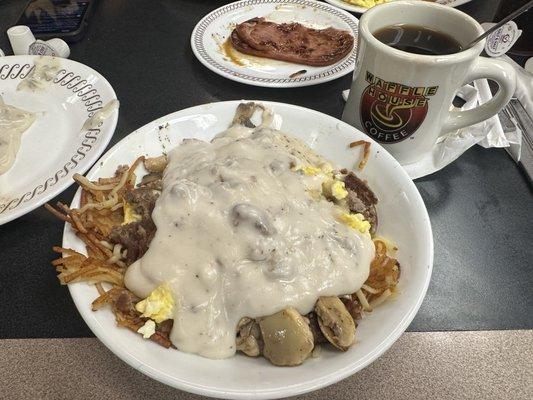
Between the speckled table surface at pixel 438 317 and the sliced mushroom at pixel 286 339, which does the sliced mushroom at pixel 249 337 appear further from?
the speckled table surface at pixel 438 317

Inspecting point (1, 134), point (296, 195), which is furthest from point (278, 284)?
point (1, 134)

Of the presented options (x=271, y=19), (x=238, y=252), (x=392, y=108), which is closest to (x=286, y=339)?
(x=238, y=252)

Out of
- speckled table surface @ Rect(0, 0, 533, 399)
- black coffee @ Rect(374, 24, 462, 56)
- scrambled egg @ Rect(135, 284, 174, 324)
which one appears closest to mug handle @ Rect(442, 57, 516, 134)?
black coffee @ Rect(374, 24, 462, 56)

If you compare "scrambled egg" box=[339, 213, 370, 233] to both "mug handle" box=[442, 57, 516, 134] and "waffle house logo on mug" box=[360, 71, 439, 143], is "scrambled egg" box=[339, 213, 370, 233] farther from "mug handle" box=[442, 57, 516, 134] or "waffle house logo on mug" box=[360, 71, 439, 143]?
"mug handle" box=[442, 57, 516, 134]

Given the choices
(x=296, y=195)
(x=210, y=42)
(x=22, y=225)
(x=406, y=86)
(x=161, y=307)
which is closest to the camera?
(x=161, y=307)

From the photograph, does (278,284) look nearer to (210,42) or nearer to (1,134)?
(1,134)

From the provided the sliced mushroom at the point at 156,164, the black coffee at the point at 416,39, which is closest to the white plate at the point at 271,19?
the black coffee at the point at 416,39

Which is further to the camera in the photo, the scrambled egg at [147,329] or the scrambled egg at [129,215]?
the scrambled egg at [129,215]
